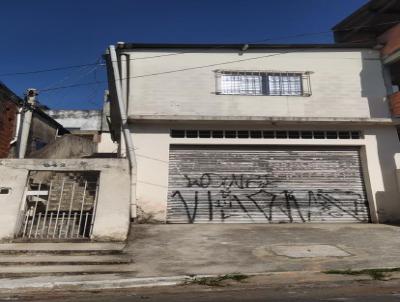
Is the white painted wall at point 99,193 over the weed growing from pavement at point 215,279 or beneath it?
over

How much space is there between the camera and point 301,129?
40.0ft

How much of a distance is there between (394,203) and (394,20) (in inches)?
294

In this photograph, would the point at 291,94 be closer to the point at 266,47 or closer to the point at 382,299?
the point at 266,47

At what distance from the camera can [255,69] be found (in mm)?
12797

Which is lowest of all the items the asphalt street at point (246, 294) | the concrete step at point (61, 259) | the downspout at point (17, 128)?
the asphalt street at point (246, 294)

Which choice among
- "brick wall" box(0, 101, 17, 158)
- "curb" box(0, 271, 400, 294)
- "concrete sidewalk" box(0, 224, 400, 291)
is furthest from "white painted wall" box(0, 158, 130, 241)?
"brick wall" box(0, 101, 17, 158)

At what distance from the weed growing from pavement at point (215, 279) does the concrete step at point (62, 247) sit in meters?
2.26

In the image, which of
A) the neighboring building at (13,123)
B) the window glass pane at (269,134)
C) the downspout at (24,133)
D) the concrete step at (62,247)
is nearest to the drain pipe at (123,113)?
the concrete step at (62,247)

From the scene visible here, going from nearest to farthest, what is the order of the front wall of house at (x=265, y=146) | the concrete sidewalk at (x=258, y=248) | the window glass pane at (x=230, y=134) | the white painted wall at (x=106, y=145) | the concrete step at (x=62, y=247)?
the concrete sidewalk at (x=258, y=248), the concrete step at (x=62, y=247), the front wall of house at (x=265, y=146), the window glass pane at (x=230, y=134), the white painted wall at (x=106, y=145)

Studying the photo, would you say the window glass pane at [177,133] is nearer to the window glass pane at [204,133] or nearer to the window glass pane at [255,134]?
the window glass pane at [204,133]

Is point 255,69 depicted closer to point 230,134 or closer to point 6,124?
point 230,134

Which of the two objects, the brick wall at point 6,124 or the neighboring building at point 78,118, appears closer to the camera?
the brick wall at point 6,124

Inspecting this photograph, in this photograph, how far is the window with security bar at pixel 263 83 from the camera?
12.6 meters

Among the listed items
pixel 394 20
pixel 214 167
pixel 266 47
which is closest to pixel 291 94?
pixel 266 47
